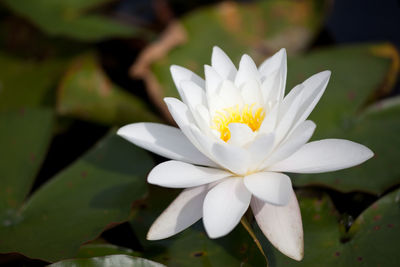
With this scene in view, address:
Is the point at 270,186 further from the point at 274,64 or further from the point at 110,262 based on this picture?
the point at 110,262

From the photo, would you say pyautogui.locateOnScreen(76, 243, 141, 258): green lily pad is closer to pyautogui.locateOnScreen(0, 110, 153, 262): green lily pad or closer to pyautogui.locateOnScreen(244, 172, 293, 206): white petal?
pyautogui.locateOnScreen(0, 110, 153, 262): green lily pad

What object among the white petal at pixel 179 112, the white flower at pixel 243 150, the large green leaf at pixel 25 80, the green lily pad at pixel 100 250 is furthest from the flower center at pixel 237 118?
the large green leaf at pixel 25 80

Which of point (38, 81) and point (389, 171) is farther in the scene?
point (38, 81)

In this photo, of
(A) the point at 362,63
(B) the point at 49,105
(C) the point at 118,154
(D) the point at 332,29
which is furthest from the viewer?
(D) the point at 332,29

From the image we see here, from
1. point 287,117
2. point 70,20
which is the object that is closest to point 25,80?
point 70,20

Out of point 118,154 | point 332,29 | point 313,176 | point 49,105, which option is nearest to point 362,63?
point 332,29

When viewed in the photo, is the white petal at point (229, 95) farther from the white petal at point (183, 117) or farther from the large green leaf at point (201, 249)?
the large green leaf at point (201, 249)

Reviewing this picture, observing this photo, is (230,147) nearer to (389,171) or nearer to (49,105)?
(389,171)
